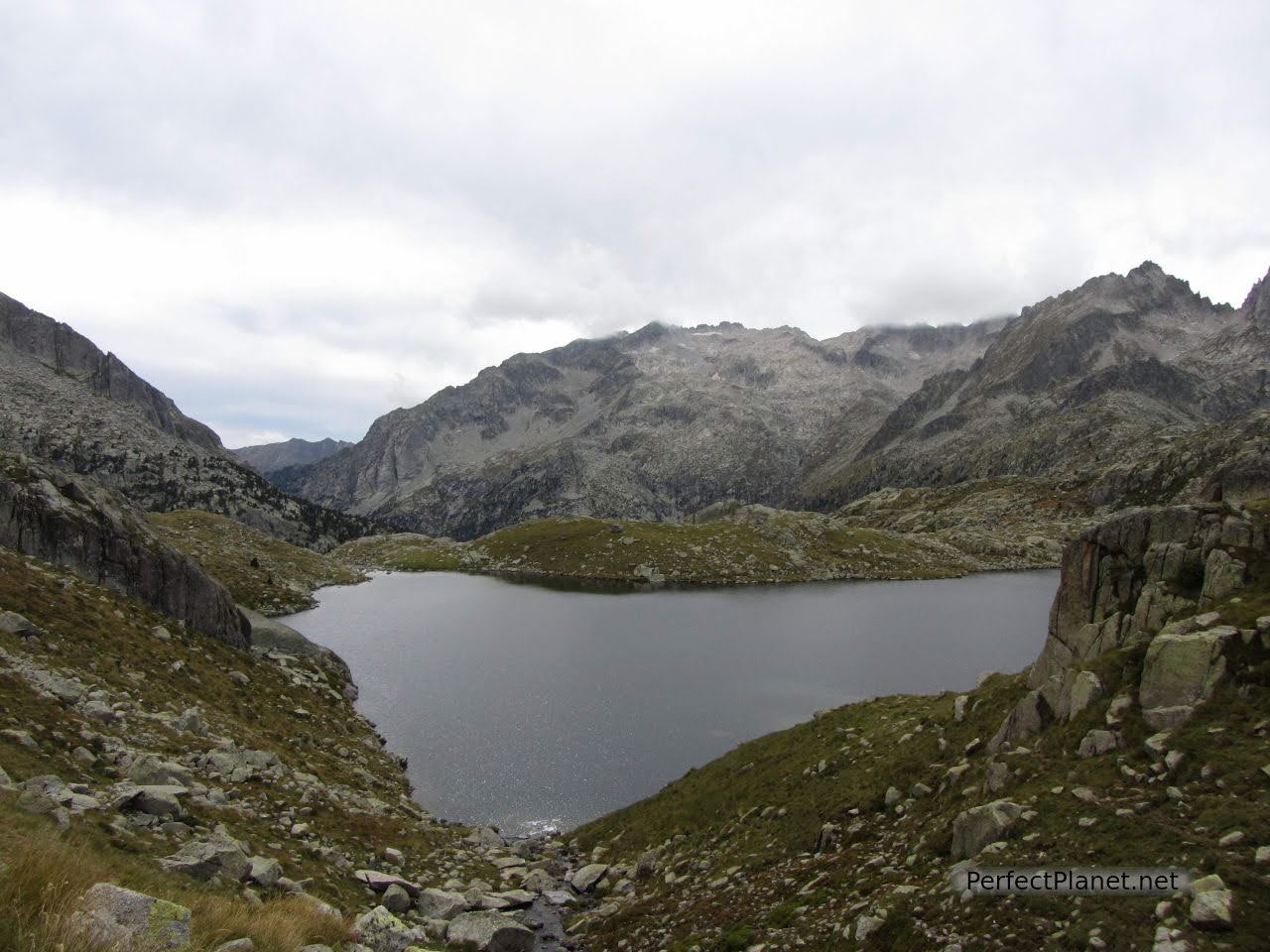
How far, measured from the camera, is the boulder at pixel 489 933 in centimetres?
1972

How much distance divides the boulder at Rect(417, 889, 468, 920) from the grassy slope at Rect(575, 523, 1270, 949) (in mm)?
4741

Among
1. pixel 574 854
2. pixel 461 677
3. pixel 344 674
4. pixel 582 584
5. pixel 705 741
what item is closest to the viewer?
pixel 574 854

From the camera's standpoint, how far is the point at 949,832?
681 inches

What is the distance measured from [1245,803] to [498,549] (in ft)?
581

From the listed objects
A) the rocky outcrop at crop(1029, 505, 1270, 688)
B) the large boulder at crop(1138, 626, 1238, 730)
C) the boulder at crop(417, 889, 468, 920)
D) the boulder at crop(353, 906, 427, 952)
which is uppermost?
the rocky outcrop at crop(1029, 505, 1270, 688)

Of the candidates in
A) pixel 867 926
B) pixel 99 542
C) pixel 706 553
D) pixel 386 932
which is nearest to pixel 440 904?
pixel 386 932

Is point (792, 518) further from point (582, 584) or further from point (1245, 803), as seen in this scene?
point (1245, 803)

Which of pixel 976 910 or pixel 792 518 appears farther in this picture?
pixel 792 518

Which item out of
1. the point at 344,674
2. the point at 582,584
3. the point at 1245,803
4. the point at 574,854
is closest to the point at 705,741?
the point at 574,854

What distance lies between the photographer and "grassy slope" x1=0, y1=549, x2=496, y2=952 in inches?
440

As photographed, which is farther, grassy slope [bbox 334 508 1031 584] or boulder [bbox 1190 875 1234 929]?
grassy slope [bbox 334 508 1031 584]

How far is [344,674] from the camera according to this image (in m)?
57.1

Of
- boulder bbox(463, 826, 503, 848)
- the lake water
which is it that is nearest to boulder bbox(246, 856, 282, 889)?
boulder bbox(463, 826, 503, 848)

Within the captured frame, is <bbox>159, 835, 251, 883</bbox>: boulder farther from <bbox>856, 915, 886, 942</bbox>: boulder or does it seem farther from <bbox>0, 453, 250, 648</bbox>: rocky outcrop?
<bbox>0, 453, 250, 648</bbox>: rocky outcrop
